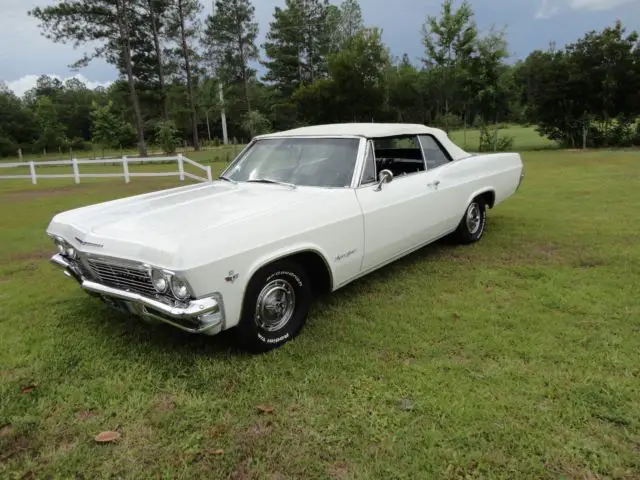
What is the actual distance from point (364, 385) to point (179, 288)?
1.32 metres

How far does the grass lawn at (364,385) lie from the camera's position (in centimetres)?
234

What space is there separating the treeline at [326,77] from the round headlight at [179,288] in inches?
883

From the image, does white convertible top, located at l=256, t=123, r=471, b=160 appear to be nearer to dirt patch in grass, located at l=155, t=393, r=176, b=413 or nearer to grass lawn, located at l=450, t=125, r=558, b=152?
dirt patch in grass, located at l=155, t=393, r=176, b=413

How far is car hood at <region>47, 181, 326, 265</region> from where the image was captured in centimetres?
290

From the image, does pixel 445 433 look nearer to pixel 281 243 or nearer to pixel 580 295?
pixel 281 243

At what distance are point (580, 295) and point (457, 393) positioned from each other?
2079 millimetres

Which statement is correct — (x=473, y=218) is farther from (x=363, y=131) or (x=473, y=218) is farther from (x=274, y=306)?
(x=274, y=306)

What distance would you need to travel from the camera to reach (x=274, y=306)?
3395 mm

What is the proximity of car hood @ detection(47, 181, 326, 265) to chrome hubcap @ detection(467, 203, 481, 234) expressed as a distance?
2743 mm

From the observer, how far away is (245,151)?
4969 millimetres

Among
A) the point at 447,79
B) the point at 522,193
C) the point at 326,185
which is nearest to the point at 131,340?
the point at 326,185

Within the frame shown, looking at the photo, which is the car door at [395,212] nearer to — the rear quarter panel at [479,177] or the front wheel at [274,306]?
the rear quarter panel at [479,177]

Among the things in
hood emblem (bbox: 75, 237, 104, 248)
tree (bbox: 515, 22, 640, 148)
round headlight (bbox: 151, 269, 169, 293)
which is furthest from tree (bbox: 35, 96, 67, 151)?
round headlight (bbox: 151, 269, 169, 293)

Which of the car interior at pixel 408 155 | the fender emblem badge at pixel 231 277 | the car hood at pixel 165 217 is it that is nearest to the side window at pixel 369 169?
the car hood at pixel 165 217
